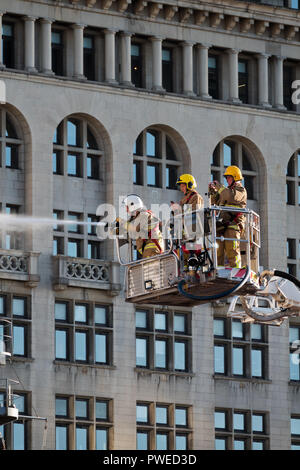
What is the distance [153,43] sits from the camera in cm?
11694

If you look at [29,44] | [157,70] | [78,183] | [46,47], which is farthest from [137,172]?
[29,44]

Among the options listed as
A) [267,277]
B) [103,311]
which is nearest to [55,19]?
[103,311]

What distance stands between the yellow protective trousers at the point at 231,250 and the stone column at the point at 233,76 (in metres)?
34.0

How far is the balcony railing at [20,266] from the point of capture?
111 metres

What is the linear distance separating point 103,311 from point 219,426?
266 inches

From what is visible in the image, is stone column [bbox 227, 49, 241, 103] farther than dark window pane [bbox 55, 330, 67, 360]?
Yes

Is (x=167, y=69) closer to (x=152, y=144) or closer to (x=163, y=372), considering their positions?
(x=152, y=144)

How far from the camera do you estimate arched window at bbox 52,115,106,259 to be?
113750mm

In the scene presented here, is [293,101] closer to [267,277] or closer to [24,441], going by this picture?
[24,441]

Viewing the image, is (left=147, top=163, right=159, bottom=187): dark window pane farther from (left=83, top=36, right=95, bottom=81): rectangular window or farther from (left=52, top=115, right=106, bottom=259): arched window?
(left=83, top=36, right=95, bottom=81): rectangular window

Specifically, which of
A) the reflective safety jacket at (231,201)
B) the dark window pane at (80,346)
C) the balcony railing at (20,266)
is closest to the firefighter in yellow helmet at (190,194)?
the reflective safety jacket at (231,201)

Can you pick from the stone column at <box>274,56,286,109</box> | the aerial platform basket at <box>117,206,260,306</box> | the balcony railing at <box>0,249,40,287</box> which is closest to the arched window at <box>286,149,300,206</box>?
the stone column at <box>274,56,286,109</box>

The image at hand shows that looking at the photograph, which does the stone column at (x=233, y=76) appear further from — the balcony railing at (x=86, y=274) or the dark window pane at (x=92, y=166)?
the balcony railing at (x=86, y=274)

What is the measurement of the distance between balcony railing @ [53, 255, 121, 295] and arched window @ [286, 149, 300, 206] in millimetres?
9763
